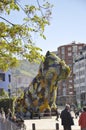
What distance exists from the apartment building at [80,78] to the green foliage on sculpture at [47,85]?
84.0 m

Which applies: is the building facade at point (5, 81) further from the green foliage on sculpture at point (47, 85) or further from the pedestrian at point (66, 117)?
the pedestrian at point (66, 117)

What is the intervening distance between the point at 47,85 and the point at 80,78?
90.4 m

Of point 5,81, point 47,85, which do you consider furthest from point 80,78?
point 47,85

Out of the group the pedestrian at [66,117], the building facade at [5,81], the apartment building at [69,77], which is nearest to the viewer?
the pedestrian at [66,117]

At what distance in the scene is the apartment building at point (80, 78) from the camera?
141250mm

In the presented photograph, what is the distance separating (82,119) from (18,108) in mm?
37422

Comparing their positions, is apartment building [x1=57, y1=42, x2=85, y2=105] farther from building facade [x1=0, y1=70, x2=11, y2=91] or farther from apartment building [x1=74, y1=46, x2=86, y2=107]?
building facade [x1=0, y1=70, x2=11, y2=91]

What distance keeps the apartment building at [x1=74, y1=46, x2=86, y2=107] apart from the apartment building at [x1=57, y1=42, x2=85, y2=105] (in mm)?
7916

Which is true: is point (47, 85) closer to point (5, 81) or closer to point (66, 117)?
point (5, 81)

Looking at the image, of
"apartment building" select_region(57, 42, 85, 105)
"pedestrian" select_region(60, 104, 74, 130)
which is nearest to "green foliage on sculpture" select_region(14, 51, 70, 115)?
"pedestrian" select_region(60, 104, 74, 130)

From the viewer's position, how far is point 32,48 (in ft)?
56.5

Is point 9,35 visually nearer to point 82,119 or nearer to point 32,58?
point 32,58

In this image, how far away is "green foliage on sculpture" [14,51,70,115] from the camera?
5509 centimetres

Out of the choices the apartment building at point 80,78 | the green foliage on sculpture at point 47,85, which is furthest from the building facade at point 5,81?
the apartment building at point 80,78
